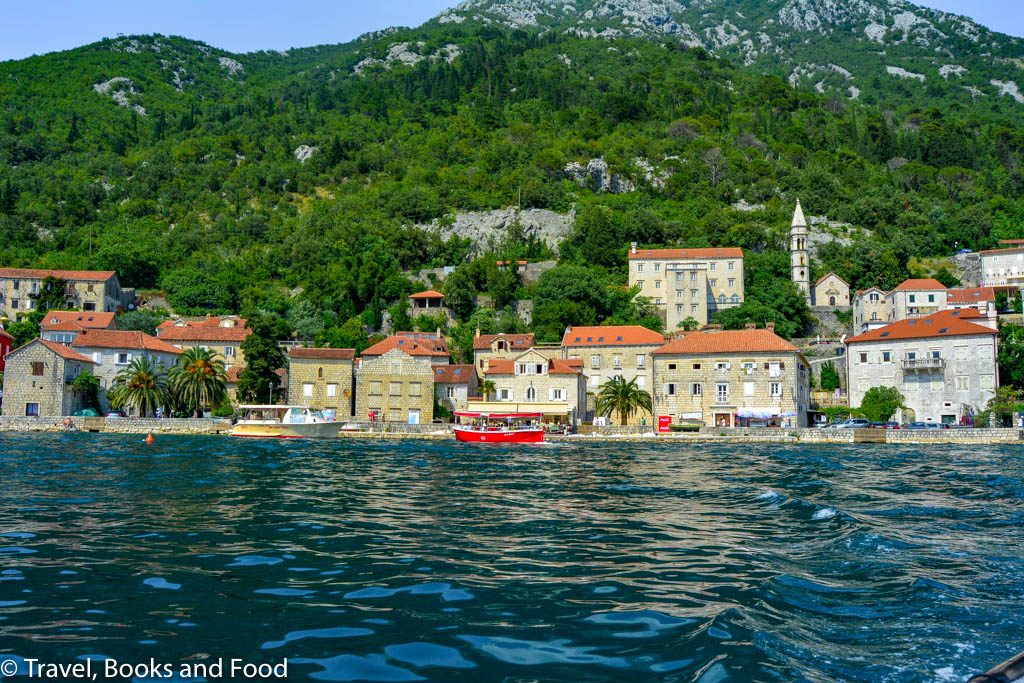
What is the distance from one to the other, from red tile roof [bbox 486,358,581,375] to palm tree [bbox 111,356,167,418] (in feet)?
78.5

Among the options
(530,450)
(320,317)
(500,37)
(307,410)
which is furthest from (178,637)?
(500,37)

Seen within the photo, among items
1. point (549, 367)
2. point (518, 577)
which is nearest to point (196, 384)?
point (549, 367)

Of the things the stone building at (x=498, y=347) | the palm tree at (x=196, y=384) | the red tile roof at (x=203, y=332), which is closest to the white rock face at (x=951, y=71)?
the stone building at (x=498, y=347)

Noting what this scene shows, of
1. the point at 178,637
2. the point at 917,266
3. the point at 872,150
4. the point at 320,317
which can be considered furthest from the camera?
the point at 872,150

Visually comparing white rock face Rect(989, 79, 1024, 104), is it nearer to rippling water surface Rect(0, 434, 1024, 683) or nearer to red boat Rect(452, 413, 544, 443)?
red boat Rect(452, 413, 544, 443)

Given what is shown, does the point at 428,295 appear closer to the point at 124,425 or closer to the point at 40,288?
the point at 124,425

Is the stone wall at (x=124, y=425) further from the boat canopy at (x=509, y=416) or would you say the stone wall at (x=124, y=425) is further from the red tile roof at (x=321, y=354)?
the boat canopy at (x=509, y=416)

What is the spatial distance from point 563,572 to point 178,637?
16.7 feet

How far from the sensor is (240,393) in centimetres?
5966

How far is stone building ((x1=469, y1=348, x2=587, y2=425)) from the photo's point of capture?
57.1 m

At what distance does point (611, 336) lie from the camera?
62906 millimetres

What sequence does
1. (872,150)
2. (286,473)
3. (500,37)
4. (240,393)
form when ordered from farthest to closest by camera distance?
(500,37) < (872,150) < (240,393) < (286,473)

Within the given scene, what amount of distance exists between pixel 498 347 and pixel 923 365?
32.1m

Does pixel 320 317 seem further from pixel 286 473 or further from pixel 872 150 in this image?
pixel 872 150
